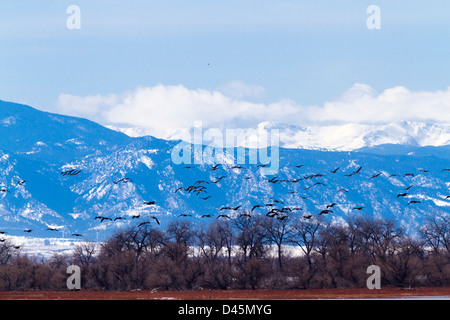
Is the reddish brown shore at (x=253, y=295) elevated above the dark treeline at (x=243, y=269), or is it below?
below

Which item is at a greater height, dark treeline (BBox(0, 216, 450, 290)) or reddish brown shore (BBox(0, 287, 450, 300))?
dark treeline (BBox(0, 216, 450, 290))

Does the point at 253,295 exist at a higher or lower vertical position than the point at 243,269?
lower

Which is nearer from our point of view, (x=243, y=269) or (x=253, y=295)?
(x=253, y=295)

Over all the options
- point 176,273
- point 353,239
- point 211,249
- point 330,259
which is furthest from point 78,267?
point 353,239

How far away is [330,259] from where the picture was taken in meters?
135

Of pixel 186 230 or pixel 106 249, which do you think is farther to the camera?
pixel 186 230

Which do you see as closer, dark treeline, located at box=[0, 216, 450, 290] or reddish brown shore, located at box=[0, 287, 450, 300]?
reddish brown shore, located at box=[0, 287, 450, 300]

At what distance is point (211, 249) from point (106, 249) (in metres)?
17.9

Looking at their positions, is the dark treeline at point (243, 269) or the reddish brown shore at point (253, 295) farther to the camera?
the dark treeline at point (243, 269)

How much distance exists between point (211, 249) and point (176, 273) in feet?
86.3

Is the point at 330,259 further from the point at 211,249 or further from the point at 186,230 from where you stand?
the point at 186,230

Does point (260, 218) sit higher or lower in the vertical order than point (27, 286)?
higher
